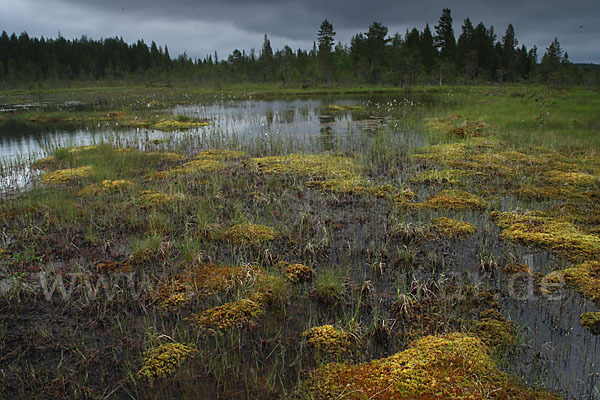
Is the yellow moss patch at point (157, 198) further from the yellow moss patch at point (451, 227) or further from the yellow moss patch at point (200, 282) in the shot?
the yellow moss patch at point (451, 227)

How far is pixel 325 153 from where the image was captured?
15.5 metres

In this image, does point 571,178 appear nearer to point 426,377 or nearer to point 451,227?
point 451,227

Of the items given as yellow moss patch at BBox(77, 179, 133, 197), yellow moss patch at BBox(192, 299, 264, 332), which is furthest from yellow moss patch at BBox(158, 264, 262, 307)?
yellow moss patch at BBox(77, 179, 133, 197)

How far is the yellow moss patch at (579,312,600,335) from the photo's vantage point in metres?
4.93

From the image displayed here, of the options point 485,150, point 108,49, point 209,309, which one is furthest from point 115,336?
point 108,49

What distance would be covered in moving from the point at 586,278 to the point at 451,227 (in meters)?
2.52

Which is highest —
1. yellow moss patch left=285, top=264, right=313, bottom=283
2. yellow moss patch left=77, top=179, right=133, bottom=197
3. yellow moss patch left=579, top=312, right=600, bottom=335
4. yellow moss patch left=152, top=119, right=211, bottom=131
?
yellow moss patch left=152, top=119, right=211, bottom=131

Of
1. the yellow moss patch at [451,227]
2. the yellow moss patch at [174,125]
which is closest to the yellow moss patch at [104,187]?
the yellow moss patch at [451,227]

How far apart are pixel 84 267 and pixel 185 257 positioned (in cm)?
177

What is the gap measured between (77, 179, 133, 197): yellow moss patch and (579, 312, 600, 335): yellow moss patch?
10.8 metres

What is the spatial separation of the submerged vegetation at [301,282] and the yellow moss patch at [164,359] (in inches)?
0.9

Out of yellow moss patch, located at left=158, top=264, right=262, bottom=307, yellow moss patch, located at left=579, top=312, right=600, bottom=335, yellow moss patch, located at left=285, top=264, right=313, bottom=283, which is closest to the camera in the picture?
yellow moss patch, located at left=579, top=312, right=600, bottom=335

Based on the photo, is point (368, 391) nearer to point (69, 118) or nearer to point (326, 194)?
point (326, 194)

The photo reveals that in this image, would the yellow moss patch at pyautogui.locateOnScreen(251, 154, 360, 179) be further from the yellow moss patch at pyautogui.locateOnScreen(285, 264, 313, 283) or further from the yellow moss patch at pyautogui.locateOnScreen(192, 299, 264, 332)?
the yellow moss patch at pyautogui.locateOnScreen(192, 299, 264, 332)
